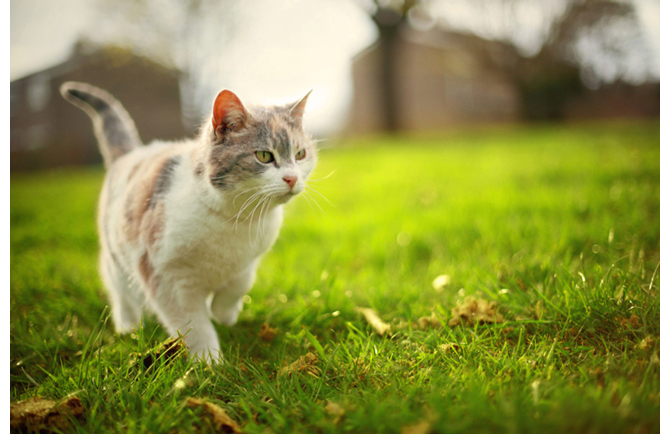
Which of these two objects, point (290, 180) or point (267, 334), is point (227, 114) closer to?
point (290, 180)

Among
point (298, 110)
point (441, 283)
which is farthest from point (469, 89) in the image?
point (298, 110)

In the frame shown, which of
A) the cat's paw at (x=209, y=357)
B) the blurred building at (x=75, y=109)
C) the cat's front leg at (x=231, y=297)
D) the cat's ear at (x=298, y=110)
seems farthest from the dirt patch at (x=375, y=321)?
the blurred building at (x=75, y=109)

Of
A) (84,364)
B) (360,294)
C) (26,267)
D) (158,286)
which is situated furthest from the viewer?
(26,267)

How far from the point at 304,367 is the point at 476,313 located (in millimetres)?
758

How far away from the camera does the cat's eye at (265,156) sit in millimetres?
1489

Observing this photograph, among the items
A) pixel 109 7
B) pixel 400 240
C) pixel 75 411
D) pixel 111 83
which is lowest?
pixel 400 240

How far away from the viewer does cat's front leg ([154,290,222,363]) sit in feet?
4.96

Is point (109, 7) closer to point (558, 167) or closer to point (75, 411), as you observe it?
point (75, 411)

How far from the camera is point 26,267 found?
8.09ft

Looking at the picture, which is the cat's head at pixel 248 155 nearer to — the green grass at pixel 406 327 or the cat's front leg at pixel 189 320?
the green grass at pixel 406 327

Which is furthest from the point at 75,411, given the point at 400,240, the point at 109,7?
the point at 109,7

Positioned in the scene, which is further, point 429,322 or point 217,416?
point 429,322

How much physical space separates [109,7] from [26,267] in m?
1.82

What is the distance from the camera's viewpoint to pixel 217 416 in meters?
1.13
